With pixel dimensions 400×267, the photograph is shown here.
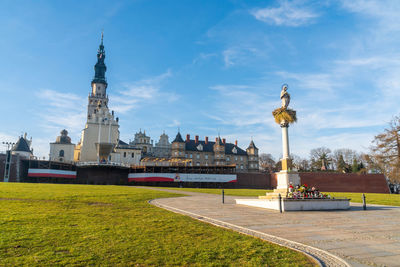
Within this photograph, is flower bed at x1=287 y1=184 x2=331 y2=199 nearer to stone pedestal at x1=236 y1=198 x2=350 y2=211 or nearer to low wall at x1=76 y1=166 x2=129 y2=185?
stone pedestal at x1=236 y1=198 x2=350 y2=211

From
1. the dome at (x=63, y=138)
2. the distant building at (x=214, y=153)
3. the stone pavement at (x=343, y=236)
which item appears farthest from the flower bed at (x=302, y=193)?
the dome at (x=63, y=138)

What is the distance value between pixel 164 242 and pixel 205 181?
50.5m

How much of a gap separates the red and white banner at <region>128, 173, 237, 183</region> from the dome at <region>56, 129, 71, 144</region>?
37.5 metres

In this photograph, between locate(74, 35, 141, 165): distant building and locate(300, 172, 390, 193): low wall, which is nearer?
locate(300, 172, 390, 193): low wall

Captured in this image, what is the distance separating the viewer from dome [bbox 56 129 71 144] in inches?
3268

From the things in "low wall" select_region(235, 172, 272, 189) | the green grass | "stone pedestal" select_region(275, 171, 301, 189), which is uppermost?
"stone pedestal" select_region(275, 171, 301, 189)

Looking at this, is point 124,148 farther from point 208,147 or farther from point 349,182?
point 349,182

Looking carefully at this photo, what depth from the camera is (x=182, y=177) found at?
5512cm

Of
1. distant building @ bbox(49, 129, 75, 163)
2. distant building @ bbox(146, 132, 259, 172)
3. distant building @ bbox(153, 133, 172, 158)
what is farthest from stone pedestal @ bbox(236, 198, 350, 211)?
distant building @ bbox(153, 133, 172, 158)

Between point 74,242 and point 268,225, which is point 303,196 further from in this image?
point 74,242

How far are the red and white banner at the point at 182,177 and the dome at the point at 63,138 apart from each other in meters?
37.5

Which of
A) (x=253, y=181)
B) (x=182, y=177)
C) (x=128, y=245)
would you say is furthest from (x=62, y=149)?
(x=128, y=245)

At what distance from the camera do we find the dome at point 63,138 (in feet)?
272

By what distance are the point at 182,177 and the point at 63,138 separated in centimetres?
4928
